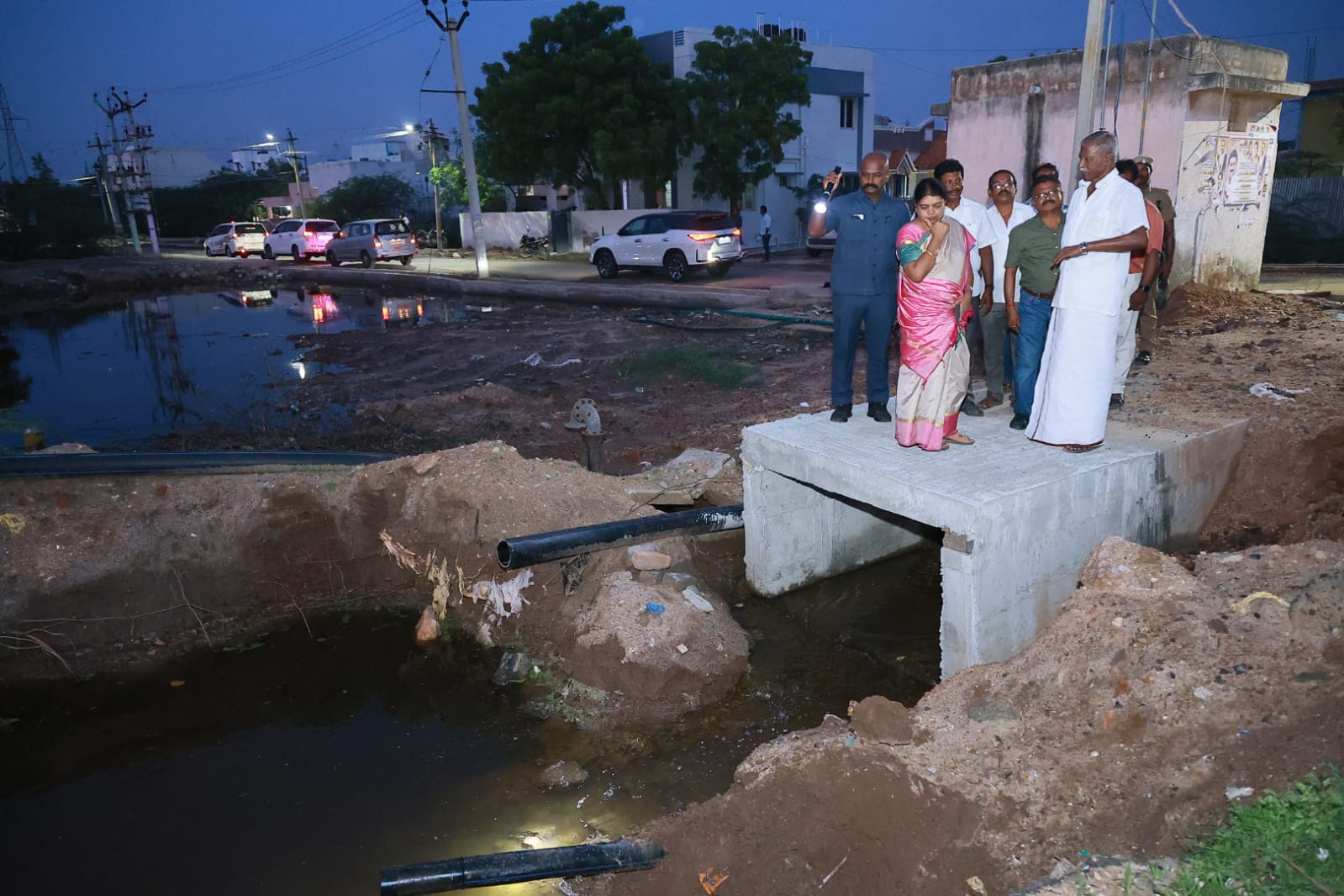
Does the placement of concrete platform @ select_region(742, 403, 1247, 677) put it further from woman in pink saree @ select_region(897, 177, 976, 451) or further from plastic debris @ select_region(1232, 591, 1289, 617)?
plastic debris @ select_region(1232, 591, 1289, 617)

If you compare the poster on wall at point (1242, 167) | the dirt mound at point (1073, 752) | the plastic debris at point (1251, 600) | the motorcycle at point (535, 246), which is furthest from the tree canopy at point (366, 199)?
the plastic debris at point (1251, 600)

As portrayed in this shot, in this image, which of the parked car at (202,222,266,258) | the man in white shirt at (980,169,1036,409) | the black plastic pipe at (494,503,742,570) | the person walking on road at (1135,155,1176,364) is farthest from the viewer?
the parked car at (202,222,266,258)

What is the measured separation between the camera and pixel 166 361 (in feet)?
45.3

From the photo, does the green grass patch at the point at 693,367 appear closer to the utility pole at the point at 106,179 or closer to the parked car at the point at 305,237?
the parked car at the point at 305,237

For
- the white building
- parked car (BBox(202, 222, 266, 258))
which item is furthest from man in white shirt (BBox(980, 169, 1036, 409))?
parked car (BBox(202, 222, 266, 258))

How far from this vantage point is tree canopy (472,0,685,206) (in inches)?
948

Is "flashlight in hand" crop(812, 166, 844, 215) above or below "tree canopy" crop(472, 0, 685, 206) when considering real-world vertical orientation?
below

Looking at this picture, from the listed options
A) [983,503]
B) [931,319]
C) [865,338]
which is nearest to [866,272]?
[865,338]

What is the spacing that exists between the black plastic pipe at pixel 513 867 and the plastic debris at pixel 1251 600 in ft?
7.78

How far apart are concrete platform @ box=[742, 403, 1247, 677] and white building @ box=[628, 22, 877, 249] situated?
74.2ft

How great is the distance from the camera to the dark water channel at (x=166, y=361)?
9.84 meters

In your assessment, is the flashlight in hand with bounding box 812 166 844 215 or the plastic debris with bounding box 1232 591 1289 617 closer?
the plastic debris with bounding box 1232 591 1289 617

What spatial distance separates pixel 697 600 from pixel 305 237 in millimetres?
26861

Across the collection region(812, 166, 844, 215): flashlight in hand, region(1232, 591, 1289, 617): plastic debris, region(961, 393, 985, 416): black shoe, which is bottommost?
region(1232, 591, 1289, 617): plastic debris
